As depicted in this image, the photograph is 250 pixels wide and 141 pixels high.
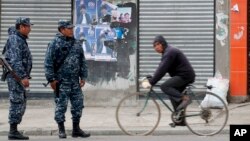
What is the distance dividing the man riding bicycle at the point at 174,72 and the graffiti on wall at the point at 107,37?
4.40m

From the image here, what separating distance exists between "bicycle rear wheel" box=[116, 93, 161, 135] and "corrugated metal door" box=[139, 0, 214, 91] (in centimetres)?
406

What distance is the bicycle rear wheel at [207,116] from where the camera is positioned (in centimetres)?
1027

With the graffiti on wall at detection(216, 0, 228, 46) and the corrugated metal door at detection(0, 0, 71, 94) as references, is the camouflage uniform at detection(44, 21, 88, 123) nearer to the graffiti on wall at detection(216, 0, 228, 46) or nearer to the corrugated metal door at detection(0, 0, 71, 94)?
the corrugated metal door at detection(0, 0, 71, 94)

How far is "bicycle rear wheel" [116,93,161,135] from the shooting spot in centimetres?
1023

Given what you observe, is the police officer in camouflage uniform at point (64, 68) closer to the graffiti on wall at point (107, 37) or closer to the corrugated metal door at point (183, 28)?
the graffiti on wall at point (107, 37)

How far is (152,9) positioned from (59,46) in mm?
4894

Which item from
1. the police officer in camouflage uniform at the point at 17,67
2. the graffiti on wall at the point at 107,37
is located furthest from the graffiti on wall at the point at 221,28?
the police officer in camouflage uniform at the point at 17,67

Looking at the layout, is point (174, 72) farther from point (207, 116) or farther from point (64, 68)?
point (64, 68)

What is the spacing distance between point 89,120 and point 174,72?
10.0ft

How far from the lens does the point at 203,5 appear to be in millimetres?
14555

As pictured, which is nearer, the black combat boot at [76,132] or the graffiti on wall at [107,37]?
the black combat boot at [76,132]

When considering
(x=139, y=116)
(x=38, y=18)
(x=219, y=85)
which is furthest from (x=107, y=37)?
(x=139, y=116)

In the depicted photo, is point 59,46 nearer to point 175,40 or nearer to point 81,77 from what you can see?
point 81,77

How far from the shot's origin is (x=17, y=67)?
33.1ft
